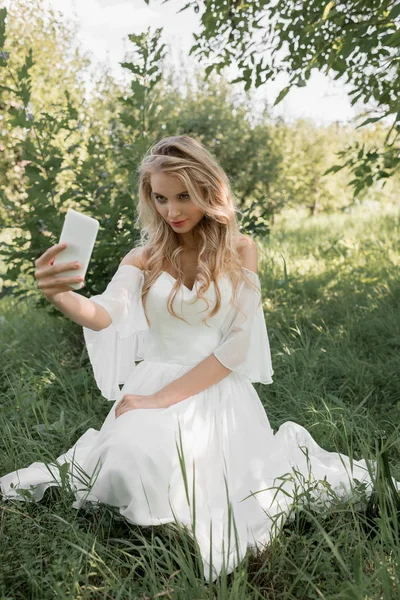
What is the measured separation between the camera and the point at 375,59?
4.56 m

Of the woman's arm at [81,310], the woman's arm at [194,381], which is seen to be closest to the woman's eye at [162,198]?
the woman's arm at [81,310]

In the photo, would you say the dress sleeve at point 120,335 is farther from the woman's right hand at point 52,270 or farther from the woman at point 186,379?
the woman's right hand at point 52,270

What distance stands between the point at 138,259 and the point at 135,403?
69cm

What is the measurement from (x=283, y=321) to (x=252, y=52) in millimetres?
2132

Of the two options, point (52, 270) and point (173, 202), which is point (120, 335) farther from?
point (52, 270)

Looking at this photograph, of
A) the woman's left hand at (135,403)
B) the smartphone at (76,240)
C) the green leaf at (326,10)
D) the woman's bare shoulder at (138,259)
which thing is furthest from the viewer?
the green leaf at (326,10)

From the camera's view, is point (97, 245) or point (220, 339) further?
point (97, 245)

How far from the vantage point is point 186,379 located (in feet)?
8.22

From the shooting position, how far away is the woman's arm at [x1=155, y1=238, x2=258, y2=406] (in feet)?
8.04

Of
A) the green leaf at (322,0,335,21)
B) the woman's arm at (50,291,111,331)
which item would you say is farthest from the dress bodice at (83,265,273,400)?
the green leaf at (322,0,335,21)

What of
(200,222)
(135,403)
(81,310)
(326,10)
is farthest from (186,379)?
(326,10)

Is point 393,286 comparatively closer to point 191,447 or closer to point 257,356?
point 257,356

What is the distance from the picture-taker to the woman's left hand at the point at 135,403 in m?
2.38

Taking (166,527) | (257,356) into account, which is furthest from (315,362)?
(166,527)
